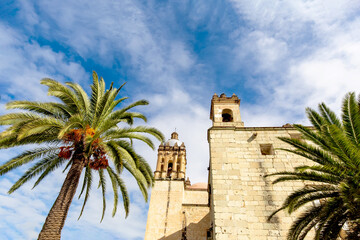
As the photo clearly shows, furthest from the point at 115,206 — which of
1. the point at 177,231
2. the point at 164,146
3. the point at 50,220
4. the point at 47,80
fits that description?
the point at 164,146

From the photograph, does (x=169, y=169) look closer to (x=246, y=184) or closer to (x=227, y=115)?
(x=227, y=115)

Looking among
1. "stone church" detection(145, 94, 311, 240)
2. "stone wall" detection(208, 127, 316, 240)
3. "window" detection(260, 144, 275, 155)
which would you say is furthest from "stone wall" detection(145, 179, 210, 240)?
"stone wall" detection(208, 127, 316, 240)

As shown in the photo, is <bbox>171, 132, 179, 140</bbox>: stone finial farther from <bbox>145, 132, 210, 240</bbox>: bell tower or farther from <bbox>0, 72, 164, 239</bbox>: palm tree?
<bbox>0, 72, 164, 239</bbox>: palm tree

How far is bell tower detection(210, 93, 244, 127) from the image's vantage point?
11398 millimetres

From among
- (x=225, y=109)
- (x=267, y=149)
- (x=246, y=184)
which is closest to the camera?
(x=246, y=184)

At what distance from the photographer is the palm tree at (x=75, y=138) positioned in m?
5.82

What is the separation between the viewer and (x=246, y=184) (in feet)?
27.0

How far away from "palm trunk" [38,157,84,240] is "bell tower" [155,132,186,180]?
16305 mm

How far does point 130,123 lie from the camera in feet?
26.2

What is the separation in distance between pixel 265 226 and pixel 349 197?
10.8ft

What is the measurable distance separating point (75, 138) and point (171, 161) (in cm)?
1947

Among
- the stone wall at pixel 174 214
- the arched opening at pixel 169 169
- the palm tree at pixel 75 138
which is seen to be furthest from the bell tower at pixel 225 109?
the arched opening at pixel 169 169

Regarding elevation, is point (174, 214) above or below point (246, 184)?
above

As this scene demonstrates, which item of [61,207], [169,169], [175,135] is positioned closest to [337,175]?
[61,207]
